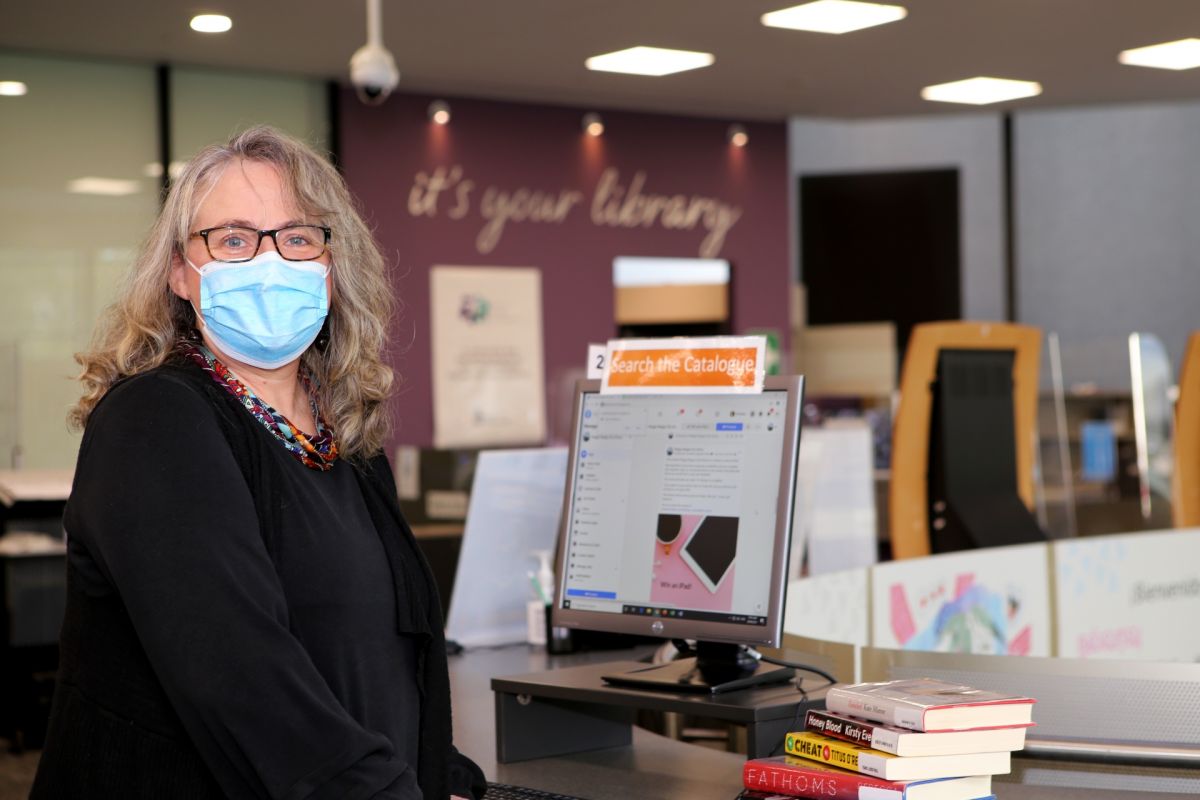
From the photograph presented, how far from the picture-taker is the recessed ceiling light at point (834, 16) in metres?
6.08

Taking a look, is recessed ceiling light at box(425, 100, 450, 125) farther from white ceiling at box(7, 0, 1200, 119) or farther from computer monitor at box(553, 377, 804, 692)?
computer monitor at box(553, 377, 804, 692)

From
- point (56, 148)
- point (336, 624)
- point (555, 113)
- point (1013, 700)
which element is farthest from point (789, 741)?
point (555, 113)

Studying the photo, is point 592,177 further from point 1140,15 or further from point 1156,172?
point 1156,172

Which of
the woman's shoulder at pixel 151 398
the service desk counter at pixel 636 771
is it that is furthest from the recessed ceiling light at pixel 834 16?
the woman's shoulder at pixel 151 398

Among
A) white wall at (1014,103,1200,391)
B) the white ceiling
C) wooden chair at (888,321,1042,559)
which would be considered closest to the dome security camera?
the white ceiling

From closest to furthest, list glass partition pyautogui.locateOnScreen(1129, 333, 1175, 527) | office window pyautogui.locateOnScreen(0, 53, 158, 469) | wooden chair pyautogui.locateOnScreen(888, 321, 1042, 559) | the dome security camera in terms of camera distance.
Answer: the dome security camera, wooden chair pyautogui.locateOnScreen(888, 321, 1042, 559), office window pyautogui.locateOnScreen(0, 53, 158, 469), glass partition pyautogui.locateOnScreen(1129, 333, 1175, 527)

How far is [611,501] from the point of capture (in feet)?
7.07

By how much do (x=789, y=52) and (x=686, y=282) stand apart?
7.39 feet

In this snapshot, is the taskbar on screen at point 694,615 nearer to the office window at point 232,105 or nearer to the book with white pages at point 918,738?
the book with white pages at point 918,738

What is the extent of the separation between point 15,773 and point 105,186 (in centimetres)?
295

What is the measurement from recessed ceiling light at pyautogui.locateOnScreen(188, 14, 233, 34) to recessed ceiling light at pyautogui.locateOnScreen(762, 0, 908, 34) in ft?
7.37

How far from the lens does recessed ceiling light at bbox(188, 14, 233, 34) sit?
607 cm

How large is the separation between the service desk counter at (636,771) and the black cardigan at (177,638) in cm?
57

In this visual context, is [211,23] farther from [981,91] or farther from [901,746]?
[901,746]
